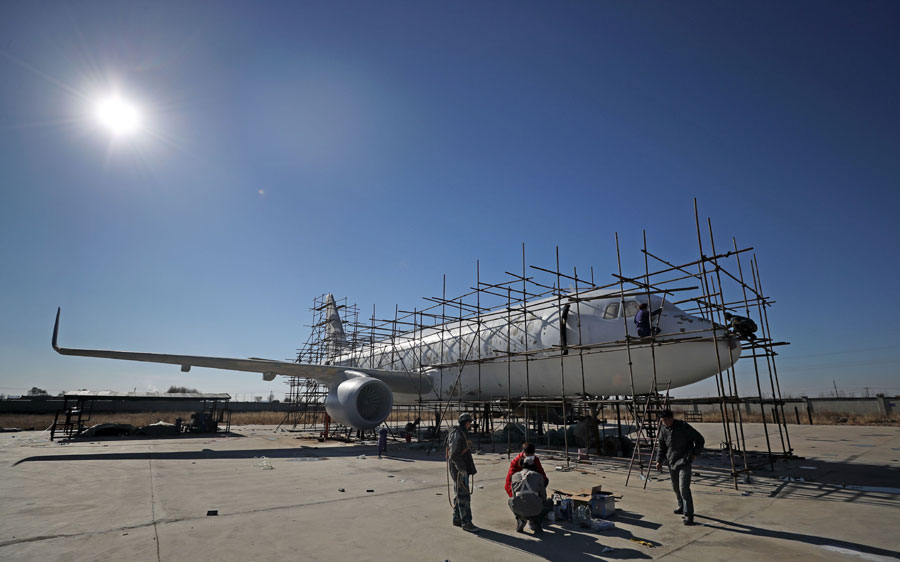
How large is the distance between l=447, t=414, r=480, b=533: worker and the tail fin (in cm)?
2217

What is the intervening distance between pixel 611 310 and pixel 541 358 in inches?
90.0

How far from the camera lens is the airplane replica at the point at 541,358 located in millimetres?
9531

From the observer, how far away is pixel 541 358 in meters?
12.1

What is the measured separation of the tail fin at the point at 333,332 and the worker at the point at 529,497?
2269 cm

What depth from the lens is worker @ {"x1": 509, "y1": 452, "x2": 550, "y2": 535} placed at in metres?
4.57

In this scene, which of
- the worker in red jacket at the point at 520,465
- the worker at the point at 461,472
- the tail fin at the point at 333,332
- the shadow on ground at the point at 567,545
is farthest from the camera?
the tail fin at the point at 333,332

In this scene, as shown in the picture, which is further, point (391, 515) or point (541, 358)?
point (541, 358)

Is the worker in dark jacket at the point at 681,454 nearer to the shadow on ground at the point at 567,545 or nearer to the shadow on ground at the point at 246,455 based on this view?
the shadow on ground at the point at 567,545

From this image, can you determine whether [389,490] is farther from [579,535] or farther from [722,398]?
[722,398]

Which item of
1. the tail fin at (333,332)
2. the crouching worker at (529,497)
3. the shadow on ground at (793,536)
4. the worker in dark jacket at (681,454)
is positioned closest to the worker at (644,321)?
the worker in dark jacket at (681,454)

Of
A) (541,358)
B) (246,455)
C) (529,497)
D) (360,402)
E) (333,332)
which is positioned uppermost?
(333,332)

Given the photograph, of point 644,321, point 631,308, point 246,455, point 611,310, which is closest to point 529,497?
point 644,321

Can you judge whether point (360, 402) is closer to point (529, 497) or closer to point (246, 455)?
point (246, 455)

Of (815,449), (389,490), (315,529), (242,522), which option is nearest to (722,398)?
(389,490)
